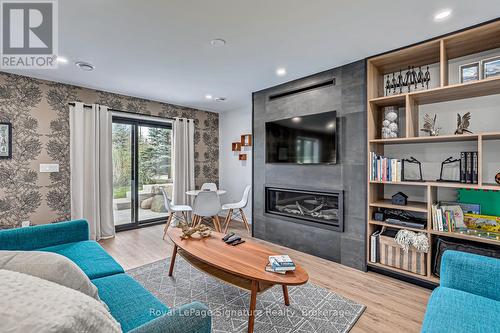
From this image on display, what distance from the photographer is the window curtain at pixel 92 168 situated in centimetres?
365

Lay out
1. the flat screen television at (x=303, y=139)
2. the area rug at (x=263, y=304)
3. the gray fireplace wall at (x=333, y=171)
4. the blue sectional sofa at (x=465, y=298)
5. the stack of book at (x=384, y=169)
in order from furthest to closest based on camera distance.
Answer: the flat screen television at (x=303, y=139), the gray fireplace wall at (x=333, y=171), the stack of book at (x=384, y=169), the area rug at (x=263, y=304), the blue sectional sofa at (x=465, y=298)

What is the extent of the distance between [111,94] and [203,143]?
79.2 inches

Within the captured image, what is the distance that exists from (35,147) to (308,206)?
3963mm

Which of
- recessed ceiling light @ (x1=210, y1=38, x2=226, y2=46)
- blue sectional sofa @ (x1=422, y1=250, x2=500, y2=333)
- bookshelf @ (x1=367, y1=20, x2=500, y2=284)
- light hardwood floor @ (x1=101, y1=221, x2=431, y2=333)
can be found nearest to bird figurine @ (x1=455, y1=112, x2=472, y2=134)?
bookshelf @ (x1=367, y1=20, x2=500, y2=284)

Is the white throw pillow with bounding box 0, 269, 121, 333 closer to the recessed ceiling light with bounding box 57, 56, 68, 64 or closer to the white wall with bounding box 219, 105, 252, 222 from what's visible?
the recessed ceiling light with bounding box 57, 56, 68, 64

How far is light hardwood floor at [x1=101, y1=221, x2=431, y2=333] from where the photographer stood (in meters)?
1.90

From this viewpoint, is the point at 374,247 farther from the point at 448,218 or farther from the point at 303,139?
the point at 303,139

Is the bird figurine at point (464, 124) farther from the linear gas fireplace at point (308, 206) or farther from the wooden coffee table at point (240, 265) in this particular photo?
the wooden coffee table at point (240, 265)

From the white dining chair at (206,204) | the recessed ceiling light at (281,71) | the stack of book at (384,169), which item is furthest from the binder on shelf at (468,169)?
the white dining chair at (206,204)

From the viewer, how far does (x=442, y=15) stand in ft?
6.45

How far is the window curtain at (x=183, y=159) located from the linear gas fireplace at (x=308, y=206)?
1.96m

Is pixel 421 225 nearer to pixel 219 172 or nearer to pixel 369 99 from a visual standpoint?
pixel 369 99

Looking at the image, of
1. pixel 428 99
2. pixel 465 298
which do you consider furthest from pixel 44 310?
pixel 428 99

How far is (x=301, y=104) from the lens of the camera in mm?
3391
